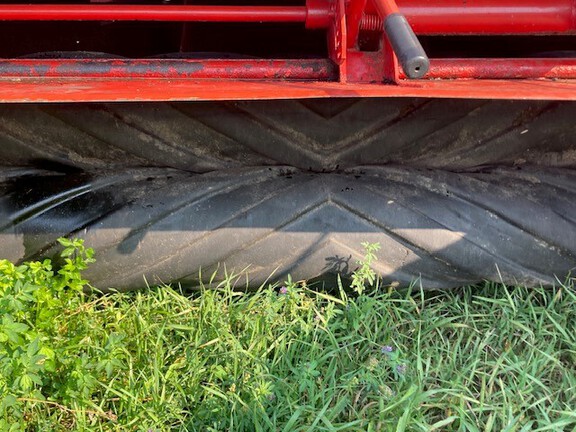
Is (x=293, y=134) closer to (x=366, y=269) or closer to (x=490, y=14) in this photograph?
(x=366, y=269)

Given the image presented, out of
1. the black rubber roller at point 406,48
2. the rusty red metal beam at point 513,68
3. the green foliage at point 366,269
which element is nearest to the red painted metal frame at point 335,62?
the rusty red metal beam at point 513,68

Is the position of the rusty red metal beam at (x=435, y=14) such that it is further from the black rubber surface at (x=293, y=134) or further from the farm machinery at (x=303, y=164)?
the black rubber surface at (x=293, y=134)

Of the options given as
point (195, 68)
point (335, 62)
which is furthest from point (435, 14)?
point (195, 68)

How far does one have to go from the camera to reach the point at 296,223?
151 centimetres

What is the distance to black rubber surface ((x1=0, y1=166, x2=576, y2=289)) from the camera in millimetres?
1501

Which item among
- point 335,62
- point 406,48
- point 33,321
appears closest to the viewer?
point 406,48

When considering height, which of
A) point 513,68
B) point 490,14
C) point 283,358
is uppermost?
point 490,14

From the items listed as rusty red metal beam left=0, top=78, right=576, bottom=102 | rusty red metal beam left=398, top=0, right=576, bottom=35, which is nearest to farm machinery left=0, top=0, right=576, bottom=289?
rusty red metal beam left=398, top=0, right=576, bottom=35

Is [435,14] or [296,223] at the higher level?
[435,14]

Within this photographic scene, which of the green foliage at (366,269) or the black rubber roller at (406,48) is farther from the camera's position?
the green foliage at (366,269)

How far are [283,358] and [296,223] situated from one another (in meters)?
0.31

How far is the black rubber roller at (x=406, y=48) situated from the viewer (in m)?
1.04

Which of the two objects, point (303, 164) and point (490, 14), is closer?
point (490, 14)

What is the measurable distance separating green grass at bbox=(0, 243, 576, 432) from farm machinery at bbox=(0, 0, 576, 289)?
0.28ft
